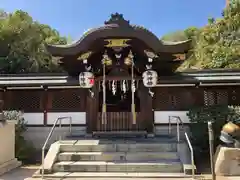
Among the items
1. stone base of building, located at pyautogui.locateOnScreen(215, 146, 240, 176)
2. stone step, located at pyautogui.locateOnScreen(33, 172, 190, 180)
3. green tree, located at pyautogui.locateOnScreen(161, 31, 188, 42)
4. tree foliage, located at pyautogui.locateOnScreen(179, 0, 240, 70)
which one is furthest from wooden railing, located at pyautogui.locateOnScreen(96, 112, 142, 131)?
green tree, located at pyautogui.locateOnScreen(161, 31, 188, 42)

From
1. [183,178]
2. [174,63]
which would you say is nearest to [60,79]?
[174,63]

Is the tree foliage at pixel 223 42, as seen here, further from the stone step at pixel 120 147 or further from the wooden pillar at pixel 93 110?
the stone step at pixel 120 147

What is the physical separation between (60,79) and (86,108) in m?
1.78

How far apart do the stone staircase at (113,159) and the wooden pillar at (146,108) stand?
1683 millimetres

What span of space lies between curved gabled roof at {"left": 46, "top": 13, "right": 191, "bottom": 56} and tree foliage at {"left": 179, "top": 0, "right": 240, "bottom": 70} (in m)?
A: 11.8

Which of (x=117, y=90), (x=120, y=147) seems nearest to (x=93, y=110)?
(x=117, y=90)

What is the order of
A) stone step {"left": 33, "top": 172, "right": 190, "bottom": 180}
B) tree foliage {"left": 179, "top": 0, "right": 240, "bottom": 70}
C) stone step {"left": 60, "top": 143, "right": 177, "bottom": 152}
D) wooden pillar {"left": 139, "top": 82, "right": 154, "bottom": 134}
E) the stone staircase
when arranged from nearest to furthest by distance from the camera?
1. stone step {"left": 33, "top": 172, "right": 190, "bottom": 180}
2. the stone staircase
3. stone step {"left": 60, "top": 143, "right": 177, "bottom": 152}
4. wooden pillar {"left": 139, "top": 82, "right": 154, "bottom": 134}
5. tree foliage {"left": 179, "top": 0, "right": 240, "bottom": 70}

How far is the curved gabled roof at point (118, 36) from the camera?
10352 millimetres

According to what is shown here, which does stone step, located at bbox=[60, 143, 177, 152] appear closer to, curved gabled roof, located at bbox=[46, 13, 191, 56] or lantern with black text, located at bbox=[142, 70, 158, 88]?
lantern with black text, located at bbox=[142, 70, 158, 88]

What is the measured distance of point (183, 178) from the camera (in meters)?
8.80

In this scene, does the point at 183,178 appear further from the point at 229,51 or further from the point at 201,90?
the point at 229,51

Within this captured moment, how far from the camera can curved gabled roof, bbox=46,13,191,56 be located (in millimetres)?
10352

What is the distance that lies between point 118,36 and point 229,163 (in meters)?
5.52

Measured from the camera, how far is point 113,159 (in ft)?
33.1
